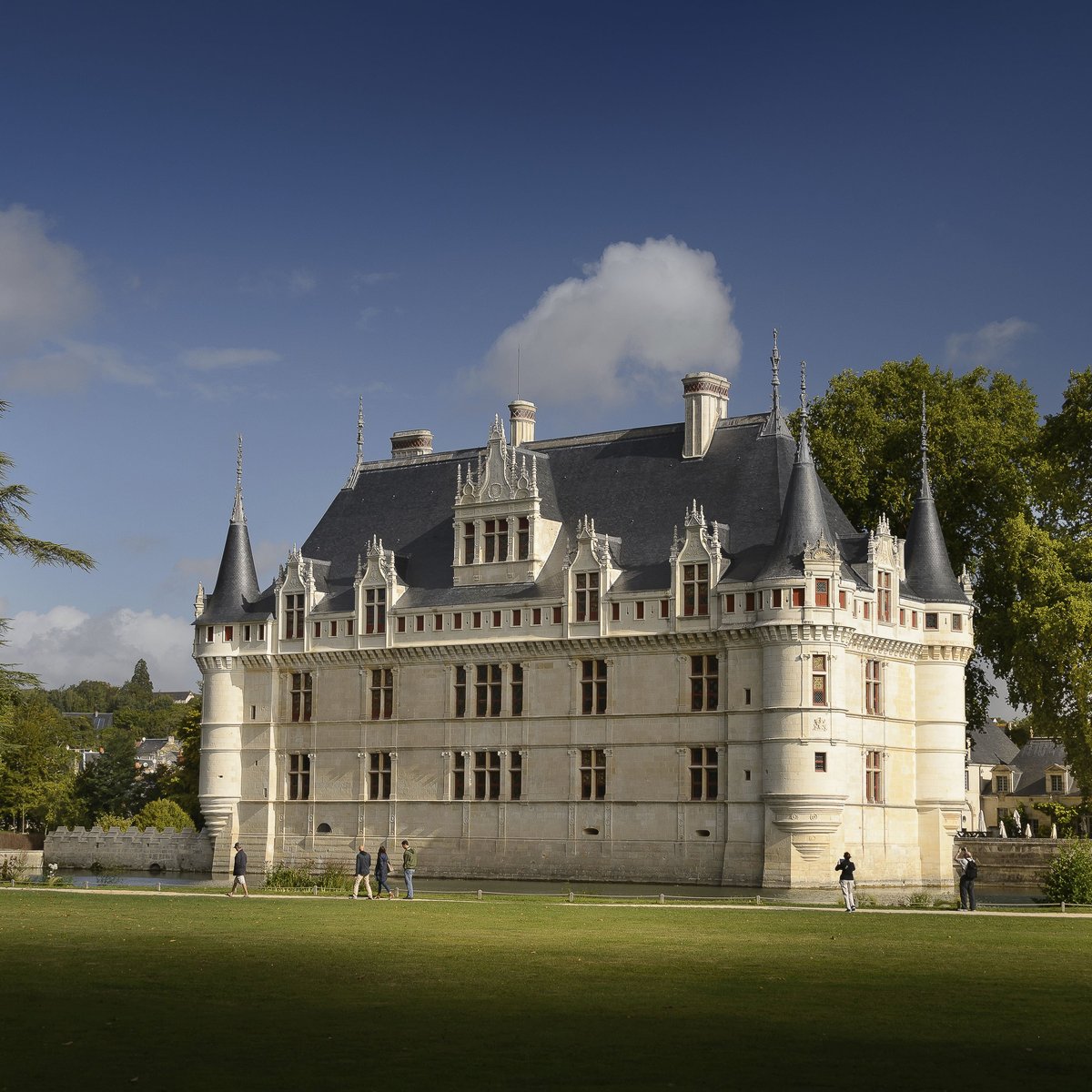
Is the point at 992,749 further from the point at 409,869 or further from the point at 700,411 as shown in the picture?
the point at 409,869

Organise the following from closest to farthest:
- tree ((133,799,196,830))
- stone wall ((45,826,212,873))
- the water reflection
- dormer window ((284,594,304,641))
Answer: the water reflection < dormer window ((284,594,304,641)) < stone wall ((45,826,212,873)) < tree ((133,799,196,830))

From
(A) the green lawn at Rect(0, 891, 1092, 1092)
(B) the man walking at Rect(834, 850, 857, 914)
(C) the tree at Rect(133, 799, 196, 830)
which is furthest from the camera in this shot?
(C) the tree at Rect(133, 799, 196, 830)

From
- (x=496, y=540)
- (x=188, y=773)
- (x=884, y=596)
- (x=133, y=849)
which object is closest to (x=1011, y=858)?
(x=884, y=596)

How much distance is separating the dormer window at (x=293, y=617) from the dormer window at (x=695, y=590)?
47.3 feet

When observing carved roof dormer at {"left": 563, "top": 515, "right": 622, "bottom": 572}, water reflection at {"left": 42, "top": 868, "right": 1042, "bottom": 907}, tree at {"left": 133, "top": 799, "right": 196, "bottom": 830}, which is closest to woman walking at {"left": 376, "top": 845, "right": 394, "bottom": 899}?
water reflection at {"left": 42, "top": 868, "right": 1042, "bottom": 907}

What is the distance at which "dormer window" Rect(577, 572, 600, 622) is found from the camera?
51.6 metres

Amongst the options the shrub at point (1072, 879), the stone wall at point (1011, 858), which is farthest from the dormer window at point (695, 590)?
the shrub at point (1072, 879)

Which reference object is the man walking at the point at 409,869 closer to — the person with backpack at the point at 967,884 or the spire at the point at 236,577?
the person with backpack at the point at 967,884

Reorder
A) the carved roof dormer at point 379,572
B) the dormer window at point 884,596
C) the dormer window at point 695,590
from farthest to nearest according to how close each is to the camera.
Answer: the carved roof dormer at point 379,572 → the dormer window at point 884,596 → the dormer window at point 695,590

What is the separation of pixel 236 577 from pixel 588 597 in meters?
14.5

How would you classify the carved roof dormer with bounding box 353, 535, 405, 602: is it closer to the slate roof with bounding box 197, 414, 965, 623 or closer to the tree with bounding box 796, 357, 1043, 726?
the slate roof with bounding box 197, 414, 965, 623

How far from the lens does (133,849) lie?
61875mm

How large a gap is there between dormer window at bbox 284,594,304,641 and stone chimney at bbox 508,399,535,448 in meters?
9.07

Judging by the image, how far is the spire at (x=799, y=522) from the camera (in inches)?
1874
